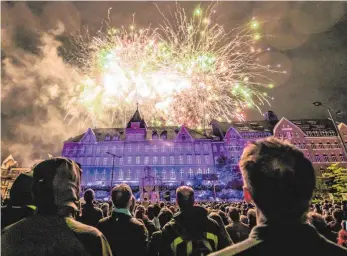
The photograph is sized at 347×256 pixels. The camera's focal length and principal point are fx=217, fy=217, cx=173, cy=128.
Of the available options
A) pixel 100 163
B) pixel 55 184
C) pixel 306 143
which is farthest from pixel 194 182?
pixel 55 184

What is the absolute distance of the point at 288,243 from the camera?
1.25 meters

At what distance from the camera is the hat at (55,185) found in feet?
6.44

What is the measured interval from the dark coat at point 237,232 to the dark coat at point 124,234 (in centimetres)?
197

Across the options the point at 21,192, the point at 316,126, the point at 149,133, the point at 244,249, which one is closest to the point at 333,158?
the point at 316,126

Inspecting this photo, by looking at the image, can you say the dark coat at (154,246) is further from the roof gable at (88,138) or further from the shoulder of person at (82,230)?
the roof gable at (88,138)

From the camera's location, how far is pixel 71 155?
165ft

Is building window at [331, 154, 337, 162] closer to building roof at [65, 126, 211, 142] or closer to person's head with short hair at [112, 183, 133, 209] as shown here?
building roof at [65, 126, 211, 142]

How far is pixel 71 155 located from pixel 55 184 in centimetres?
5367

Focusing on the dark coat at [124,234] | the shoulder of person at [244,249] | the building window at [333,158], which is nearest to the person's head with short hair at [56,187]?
the shoulder of person at [244,249]

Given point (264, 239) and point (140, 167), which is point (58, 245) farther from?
point (140, 167)

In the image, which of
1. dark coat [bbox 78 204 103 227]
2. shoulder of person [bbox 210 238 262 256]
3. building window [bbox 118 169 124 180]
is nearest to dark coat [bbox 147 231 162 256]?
dark coat [bbox 78 204 103 227]

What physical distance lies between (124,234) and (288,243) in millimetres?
2833

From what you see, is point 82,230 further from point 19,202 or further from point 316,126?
point 316,126

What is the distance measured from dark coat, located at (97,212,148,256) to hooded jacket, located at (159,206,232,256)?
0.44m
